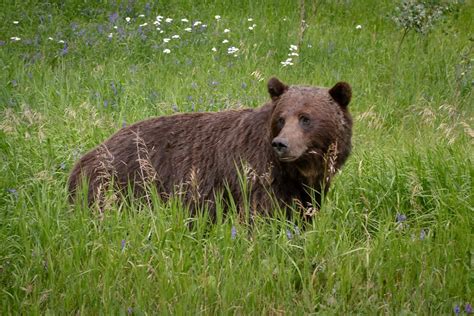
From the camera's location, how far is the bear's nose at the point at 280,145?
4.68 m

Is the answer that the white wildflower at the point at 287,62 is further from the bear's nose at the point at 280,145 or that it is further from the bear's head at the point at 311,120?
the bear's nose at the point at 280,145

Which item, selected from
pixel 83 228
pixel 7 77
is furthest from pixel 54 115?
pixel 83 228

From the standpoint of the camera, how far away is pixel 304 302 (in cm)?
383

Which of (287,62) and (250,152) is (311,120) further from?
(287,62)

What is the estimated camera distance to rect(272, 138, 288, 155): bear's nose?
4.68 metres

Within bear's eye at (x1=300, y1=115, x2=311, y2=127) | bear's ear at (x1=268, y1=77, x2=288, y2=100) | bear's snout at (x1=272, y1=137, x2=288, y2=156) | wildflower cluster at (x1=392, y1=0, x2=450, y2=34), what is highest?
bear's ear at (x1=268, y1=77, x2=288, y2=100)

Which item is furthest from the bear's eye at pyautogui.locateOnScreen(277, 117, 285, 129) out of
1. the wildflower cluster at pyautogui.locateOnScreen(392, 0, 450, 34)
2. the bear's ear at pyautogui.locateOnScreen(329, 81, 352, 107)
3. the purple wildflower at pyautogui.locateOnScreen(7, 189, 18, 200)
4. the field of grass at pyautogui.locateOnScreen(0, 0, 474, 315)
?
the wildflower cluster at pyautogui.locateOnScreen(392, 0, 450, 34)

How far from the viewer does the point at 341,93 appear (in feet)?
16.9

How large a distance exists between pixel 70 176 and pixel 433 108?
4491 millimetres

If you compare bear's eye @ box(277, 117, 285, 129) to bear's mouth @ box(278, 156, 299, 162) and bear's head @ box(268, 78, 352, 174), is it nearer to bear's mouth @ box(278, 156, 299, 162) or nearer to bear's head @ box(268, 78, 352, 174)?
bear's head @ box(268, 78, 352, 174)

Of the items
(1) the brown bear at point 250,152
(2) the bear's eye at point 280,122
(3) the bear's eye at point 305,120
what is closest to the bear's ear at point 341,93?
(1) the brown bear at point 250,152

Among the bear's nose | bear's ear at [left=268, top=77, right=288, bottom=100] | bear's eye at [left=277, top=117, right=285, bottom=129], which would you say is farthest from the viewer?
bear's ear at [left=268, top=77, right=288, bottom=100]

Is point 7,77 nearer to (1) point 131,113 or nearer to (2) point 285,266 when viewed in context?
(1) point 131,113

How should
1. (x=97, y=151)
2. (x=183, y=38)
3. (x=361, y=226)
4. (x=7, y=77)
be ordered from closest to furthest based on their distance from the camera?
(x=361, y=226), (x=97, y=151), (x=7, y=77), (x=183, y=38)
